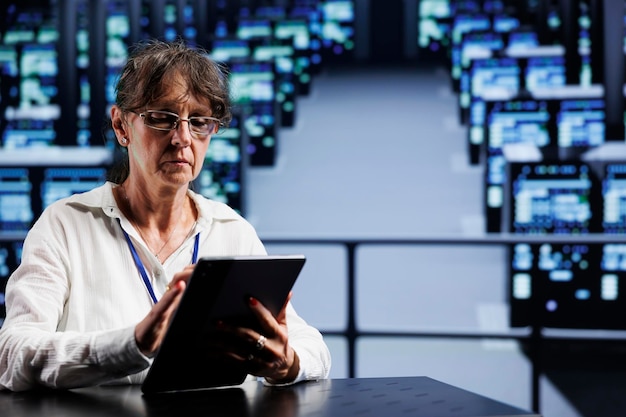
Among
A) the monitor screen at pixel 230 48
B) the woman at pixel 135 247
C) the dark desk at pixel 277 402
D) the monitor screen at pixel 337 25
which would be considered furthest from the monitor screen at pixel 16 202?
the dark desk at pixel 277 402

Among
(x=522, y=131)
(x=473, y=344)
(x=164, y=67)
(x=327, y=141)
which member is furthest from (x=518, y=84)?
(x=164, y=67)

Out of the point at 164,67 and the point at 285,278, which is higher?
the point at 164,67

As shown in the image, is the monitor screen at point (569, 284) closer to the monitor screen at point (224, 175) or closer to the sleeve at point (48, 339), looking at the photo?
the monitor screen at point (224, 175)

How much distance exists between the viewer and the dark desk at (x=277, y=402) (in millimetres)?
804

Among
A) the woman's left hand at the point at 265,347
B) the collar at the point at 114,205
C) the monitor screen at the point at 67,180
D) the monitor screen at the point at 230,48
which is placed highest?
the monitor screen at the point at 230,48

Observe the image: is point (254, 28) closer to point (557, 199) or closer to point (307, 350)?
point (557, 199)

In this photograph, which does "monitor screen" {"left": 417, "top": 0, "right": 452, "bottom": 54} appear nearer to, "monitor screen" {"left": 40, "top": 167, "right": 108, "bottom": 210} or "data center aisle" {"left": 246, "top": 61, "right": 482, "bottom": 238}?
"data center aisle" {"left": 246, "top": 61, "right": 482, "bottom": 238}

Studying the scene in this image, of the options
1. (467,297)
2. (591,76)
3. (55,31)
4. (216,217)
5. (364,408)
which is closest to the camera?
(364,408)

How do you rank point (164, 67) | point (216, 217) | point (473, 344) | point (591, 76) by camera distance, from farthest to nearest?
point (591, 76), point (473, 344), point (216, 217), point (164, 67)

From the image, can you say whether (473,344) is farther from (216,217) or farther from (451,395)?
(451,395)

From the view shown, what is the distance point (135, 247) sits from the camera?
1.19m

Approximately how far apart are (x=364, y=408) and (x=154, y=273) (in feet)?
1.57

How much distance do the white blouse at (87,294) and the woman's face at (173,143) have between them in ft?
0.35

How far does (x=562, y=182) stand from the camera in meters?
3.05
